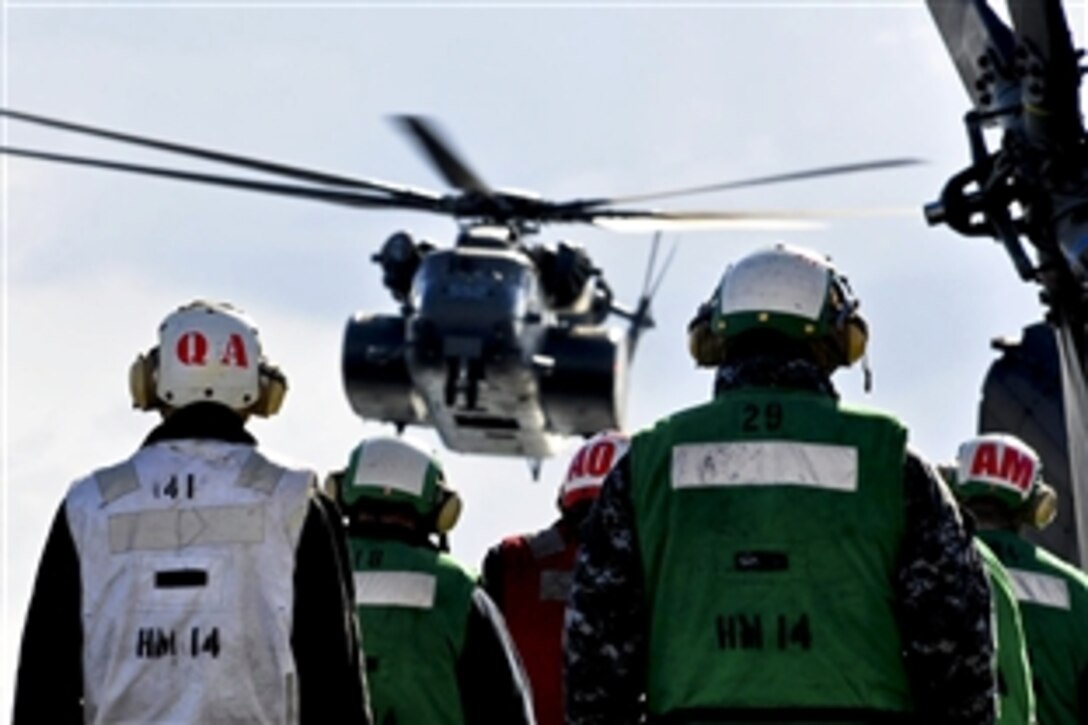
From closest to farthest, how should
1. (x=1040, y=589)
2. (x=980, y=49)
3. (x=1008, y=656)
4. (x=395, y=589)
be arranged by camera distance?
(x=1008, y=656)
(x=1040, y=589)
(x=395, y=589)
(x=980, y=49)

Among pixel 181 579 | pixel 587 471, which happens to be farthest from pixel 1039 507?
pixel 181 579

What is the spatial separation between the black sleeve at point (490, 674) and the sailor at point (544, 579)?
1.59 metres

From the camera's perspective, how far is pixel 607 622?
943cm

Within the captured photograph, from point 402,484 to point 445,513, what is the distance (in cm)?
20

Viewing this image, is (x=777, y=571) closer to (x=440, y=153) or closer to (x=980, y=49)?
(x=980, y=49)

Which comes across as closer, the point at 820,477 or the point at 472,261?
the point at 820,477

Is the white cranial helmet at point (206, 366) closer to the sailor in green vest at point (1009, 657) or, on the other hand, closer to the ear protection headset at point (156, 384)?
the ear protection headset at point (156, 384)

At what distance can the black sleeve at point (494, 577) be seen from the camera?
583 inches

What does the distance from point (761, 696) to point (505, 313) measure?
1440 inches

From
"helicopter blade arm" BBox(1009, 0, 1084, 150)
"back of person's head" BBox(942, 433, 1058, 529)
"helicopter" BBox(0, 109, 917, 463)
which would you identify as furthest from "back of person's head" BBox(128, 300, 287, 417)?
"helicopter" BBox(0, 109, 917, 463)

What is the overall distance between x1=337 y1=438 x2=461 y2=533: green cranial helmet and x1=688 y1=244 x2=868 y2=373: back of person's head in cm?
409

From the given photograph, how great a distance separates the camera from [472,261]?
46.4 meters

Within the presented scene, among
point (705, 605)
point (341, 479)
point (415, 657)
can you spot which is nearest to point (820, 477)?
point (705, 605)

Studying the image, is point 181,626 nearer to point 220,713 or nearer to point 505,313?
point 220,713
